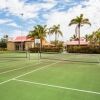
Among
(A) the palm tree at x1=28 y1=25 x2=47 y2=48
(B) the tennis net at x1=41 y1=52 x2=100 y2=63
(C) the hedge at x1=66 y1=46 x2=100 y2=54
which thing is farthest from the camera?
(A) the palm tree at x1=28 y1=25 x2=47 y2=48

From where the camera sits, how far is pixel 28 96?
7949mm

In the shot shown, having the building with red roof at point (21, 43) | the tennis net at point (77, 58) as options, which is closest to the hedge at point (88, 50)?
the tennis net at point (77, 58)

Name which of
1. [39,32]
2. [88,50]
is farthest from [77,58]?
[39,32]

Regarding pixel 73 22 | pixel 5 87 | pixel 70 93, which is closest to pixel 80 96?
pixel 70 93

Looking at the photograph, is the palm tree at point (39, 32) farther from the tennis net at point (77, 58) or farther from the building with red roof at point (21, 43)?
the tennis net at point (77, 58)

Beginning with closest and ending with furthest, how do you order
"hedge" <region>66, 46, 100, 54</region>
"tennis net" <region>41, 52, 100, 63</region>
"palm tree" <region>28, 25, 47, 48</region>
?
"tennis net" <region>41, 52, 100, 63</region> → "hedge" <region>66, 46, 100, 54</region> → "palm tree" <region>28, 25, 47, 48</region>

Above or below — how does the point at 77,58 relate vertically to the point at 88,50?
below

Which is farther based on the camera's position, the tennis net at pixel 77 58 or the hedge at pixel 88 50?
the hedge at pixel 88 50

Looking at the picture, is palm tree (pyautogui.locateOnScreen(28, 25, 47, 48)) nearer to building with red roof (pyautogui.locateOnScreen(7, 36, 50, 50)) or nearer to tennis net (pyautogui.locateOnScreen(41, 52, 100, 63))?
building with red roof (pyautogui.locateOnScreen(7, 36, 50, 50))

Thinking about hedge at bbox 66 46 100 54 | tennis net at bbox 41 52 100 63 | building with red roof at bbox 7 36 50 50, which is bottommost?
tennis net at bbox 41 52 100 63

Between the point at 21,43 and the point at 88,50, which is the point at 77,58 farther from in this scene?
the point at 21,43

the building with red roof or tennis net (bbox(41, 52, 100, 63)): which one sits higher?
the building with red roof

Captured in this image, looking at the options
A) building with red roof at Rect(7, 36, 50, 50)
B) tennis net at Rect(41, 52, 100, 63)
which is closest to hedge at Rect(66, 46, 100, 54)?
tennis net at Rect(41, 52, 100, 63)

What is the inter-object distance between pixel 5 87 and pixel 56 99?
9.65ft
